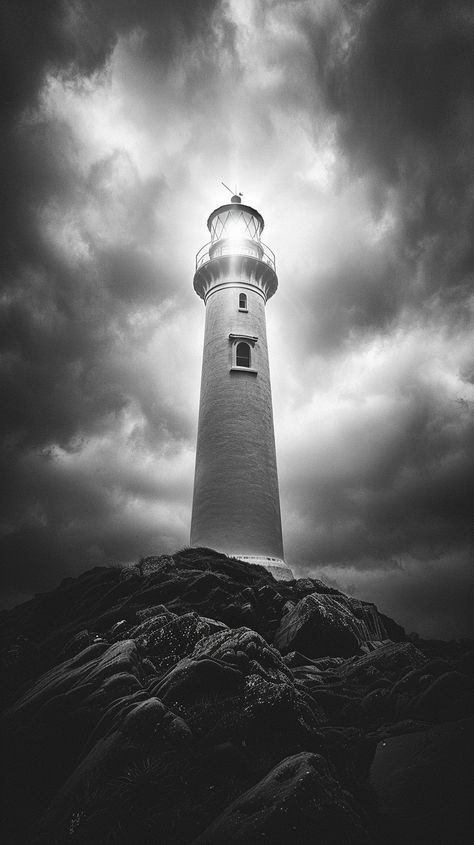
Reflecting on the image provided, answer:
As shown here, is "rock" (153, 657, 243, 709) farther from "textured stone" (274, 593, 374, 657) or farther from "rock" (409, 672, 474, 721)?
"textured stone" (274, 593, 374, 657)

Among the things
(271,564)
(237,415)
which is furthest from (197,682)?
(237,415)

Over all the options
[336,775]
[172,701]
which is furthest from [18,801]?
[336,775]

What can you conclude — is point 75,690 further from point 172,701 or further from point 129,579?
point 129,579

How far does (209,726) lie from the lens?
6.29 metres

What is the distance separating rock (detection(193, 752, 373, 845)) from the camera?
401 centimetres

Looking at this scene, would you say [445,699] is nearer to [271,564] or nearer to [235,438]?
[271,564]

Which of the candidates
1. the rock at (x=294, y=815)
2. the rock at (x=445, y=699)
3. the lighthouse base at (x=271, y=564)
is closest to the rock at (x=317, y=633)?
the rock at (x=445, y=699)

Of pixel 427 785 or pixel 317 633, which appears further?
pixel 317 633

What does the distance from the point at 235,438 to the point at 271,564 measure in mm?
5687

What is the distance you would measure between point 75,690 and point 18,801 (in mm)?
1512

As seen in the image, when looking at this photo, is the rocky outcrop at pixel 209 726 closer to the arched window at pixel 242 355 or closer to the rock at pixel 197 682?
the rock at pixel 197 682

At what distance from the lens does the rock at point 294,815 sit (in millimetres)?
4008

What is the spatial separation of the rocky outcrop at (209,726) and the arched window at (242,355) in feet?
43.3

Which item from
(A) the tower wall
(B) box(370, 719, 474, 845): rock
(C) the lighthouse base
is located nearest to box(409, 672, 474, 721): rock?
(B) box(370, 719, 474, 845): rock
